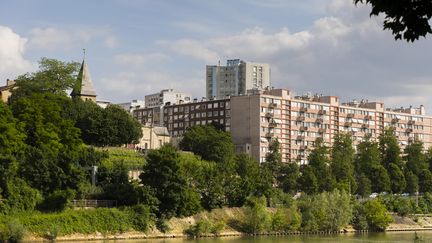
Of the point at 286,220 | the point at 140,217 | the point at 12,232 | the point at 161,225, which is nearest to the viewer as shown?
the point at 12,232

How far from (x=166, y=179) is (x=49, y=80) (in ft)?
151

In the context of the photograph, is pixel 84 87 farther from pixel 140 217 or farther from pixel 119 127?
→ pixel 140 217

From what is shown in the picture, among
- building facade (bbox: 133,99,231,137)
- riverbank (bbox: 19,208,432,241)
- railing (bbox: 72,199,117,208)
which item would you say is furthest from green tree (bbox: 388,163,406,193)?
railing (bbox: 72,199,117,208)

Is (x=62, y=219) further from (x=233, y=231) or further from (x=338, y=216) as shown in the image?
(x=338, y=216)

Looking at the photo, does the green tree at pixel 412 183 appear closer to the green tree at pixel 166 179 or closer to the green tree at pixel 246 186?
the green tree at pixel 246 186

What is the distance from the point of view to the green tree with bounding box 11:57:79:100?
366 feet

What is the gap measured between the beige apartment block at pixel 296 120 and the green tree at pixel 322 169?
23.9 meters

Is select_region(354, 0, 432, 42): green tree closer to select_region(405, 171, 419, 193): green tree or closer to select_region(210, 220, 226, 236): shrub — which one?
select_region(210, 220, 226, 236): shrub

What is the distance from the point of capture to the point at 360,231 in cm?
9794

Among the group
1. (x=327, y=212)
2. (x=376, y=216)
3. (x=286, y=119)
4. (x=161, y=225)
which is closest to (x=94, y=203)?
(x=161, y=225)

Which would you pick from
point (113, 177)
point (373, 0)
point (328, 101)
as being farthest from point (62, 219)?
point (328, 101)

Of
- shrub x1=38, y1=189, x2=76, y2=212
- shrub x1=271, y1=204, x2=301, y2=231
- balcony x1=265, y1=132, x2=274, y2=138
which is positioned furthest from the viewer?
balcony x1=265, y1=132, x2=274, y2=138

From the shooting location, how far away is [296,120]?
150 meters

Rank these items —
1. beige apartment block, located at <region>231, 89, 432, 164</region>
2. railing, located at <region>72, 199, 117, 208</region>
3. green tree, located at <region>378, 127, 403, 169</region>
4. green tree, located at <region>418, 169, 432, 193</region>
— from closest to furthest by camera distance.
Answer: railing, located at <region>72, 199, 117, 208</region>
green tree, located at <region>378, 127, 403, 169</region>
green tree, located at <region>418, 169, 432, 193</region>
beige apartment block, located at <region>231, 89, 432, 164</region>
